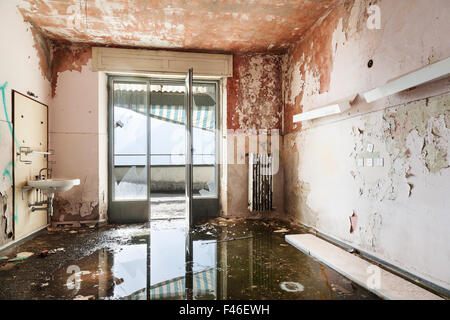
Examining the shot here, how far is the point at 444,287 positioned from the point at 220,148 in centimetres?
346

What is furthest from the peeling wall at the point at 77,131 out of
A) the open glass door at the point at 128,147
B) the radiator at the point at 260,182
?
the radiator at the point at 260,182

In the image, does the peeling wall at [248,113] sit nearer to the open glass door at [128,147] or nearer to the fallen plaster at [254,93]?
the fallen plaster at [254,93]

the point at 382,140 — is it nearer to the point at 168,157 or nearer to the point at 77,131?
the point at 77,131

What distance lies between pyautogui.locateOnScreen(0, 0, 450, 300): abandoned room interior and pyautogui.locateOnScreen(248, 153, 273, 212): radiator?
0.9 inches

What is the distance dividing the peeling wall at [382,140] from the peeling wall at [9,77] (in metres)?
3.69

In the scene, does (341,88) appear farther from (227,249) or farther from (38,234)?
(38,234)

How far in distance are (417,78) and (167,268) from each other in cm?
255

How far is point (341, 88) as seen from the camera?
316 centimetres

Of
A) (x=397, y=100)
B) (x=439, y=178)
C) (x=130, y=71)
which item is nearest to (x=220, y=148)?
(x=130, y=71)

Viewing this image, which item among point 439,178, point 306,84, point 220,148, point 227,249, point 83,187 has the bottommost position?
point 227,249

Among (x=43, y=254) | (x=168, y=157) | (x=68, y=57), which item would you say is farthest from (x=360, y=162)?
(x=168, y=157)

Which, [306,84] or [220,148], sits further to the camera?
[220,148]

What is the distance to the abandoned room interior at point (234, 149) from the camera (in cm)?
213

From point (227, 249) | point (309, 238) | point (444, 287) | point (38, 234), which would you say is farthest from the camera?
point (38, 234)
